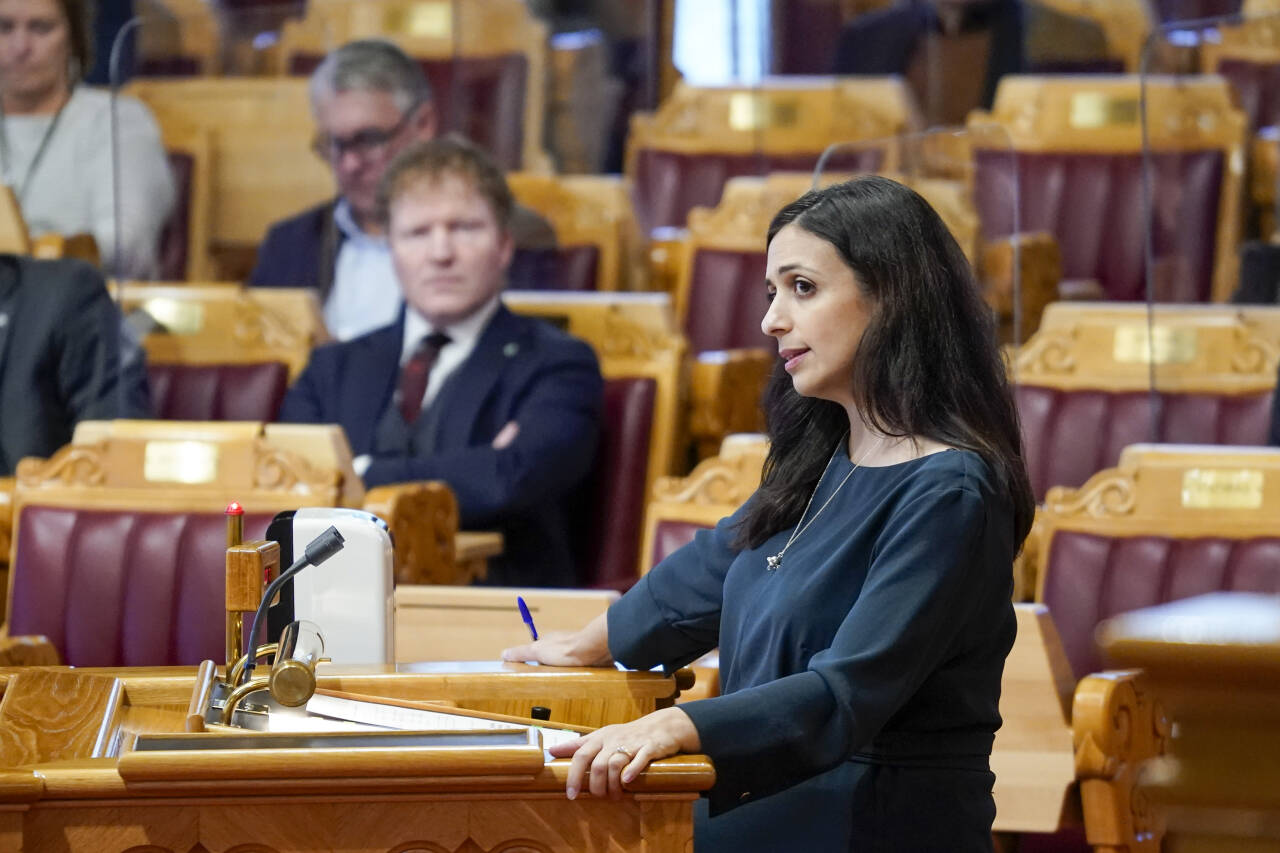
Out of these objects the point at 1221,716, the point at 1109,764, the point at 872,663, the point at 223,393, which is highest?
the point at 1221,716

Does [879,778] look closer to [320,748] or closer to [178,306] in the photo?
[320,748]

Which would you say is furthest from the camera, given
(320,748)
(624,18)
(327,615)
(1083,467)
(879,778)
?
(624,18)

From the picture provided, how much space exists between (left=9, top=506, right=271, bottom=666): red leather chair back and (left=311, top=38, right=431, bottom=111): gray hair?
1386 mm

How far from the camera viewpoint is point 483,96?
4129 mm

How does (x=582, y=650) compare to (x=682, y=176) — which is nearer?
(x=582, y=650)

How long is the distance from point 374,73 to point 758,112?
1.03 metres

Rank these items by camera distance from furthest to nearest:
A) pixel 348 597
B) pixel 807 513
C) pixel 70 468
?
pixel 70 468 → pixel 348 597 → pixel 807 513

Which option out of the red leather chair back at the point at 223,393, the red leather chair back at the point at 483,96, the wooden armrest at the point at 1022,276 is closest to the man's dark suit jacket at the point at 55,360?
the red leather chair back at the point at 223,393

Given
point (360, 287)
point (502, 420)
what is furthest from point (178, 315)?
point (502, 420)

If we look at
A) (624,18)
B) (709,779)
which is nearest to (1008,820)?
(709,779)

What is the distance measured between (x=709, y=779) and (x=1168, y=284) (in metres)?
2.48

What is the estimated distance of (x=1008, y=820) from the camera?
2025mm

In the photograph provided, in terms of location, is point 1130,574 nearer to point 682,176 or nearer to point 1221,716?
point 1221,716

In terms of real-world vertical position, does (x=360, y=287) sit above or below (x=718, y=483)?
above
